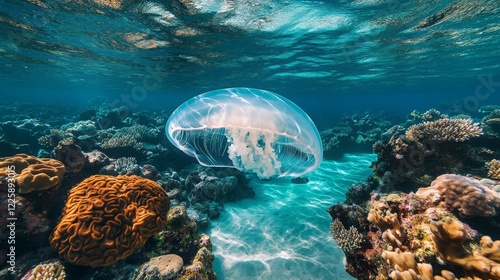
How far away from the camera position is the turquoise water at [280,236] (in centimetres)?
473

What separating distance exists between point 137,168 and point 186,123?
11.7ft

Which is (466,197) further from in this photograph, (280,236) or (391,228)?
(280,236)

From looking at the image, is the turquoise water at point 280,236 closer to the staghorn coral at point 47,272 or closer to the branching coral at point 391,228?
the branching coral at point 391,228

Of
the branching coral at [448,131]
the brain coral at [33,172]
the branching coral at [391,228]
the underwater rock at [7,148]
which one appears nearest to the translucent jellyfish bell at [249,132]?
the branching coral at [391,228]

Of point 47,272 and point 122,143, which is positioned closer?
point 47,272

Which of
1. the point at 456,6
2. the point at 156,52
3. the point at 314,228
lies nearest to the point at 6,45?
the point at 156,52

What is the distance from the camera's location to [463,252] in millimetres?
2523

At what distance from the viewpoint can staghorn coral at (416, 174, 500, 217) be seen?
3.15 meters

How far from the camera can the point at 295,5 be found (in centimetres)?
956

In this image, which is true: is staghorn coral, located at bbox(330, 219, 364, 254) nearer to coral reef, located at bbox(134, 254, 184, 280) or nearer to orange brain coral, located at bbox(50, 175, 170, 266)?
coral reef, located at bbox(134, 254, 184, 280)

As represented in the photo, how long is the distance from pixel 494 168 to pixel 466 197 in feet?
9.89

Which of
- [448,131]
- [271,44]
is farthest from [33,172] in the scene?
[271,44]

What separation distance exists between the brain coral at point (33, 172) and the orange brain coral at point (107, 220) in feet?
1.60

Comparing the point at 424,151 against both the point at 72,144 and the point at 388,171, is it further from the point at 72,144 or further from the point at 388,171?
the point at 72,144
